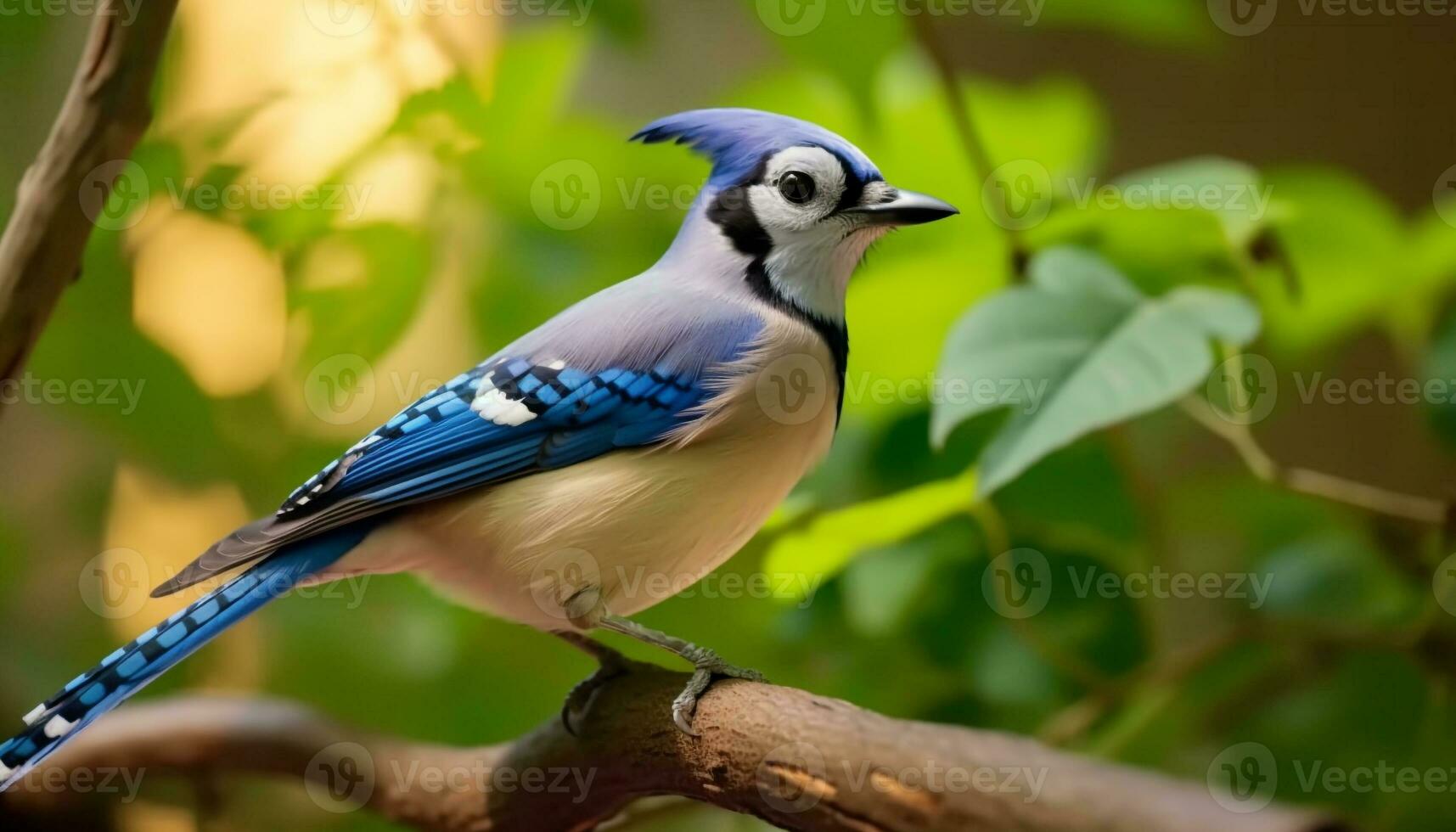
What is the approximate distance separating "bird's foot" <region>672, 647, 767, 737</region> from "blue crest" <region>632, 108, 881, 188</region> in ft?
1.35

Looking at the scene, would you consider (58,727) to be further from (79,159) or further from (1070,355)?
(1070,355)

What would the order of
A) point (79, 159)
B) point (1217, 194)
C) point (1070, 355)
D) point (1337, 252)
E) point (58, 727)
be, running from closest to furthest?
1. point (58, 727)
2. point (79, 159)
3. point (1070, 355)
4. point (1217, 194)
5. point (1337, 252)

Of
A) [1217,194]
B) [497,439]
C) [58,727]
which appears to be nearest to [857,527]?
[497,439]

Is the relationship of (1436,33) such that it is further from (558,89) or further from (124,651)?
(124,651)

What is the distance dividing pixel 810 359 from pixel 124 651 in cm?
57

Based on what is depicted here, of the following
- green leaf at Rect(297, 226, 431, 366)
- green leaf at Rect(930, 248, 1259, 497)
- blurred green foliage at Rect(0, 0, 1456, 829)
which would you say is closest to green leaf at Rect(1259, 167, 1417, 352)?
blurred green foliage at Rect(0, 0, 1456, 829)

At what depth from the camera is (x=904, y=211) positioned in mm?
1019

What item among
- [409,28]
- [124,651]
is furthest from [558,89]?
[124,651]

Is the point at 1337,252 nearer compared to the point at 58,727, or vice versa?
the point at 58,727

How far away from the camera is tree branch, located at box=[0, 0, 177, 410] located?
95cm

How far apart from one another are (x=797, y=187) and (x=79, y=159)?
583 millimetres

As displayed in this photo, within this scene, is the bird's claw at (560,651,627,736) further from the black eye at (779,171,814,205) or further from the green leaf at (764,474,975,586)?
the black eye at (779,171,814,205)

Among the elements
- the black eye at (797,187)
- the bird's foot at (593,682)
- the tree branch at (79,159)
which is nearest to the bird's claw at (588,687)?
the bird's foot at (593,682)

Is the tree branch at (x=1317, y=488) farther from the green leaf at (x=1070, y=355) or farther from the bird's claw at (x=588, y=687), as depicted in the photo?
the bird's claw at (x=588, y=687)
